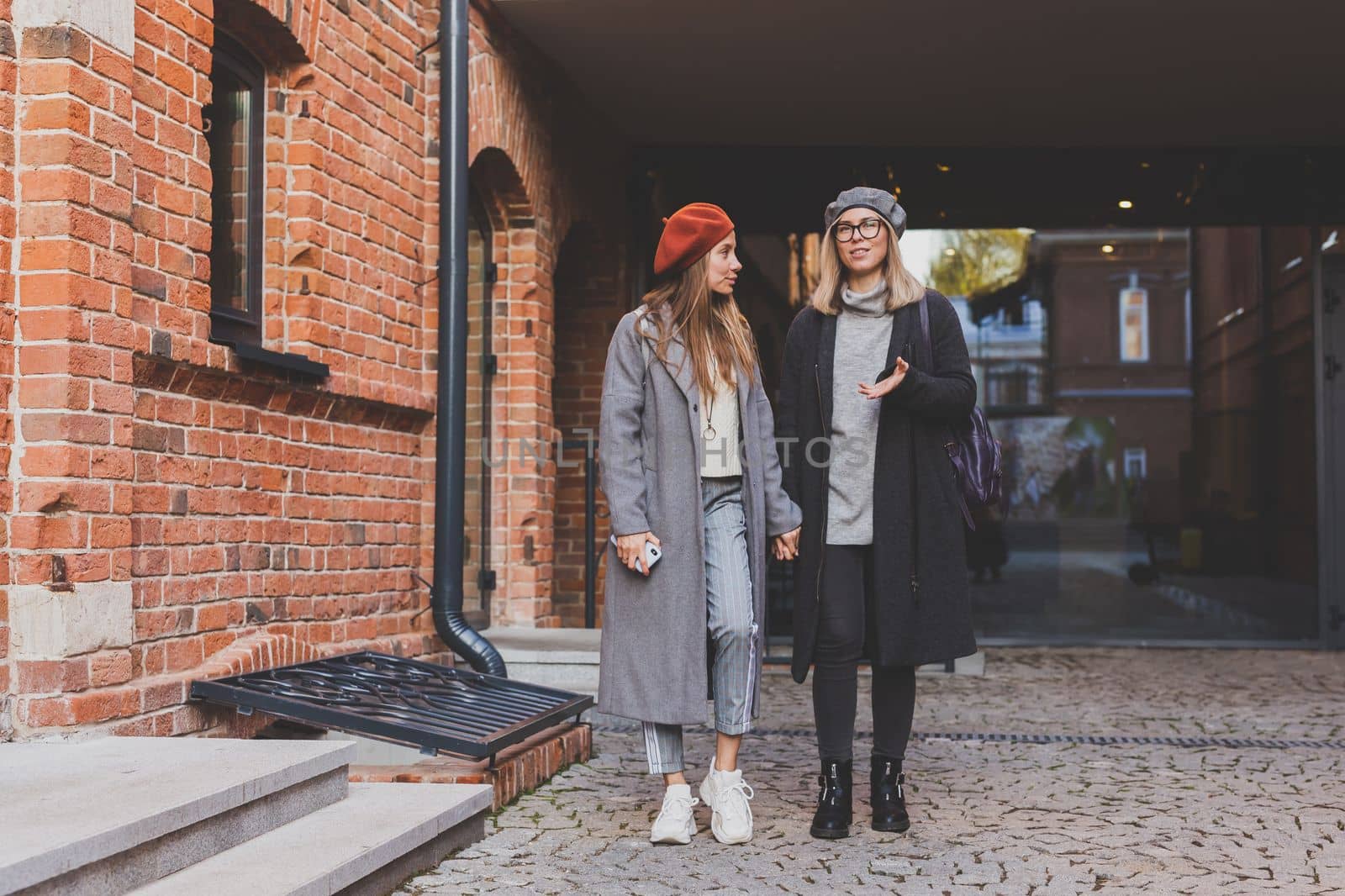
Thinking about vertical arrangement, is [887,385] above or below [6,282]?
below

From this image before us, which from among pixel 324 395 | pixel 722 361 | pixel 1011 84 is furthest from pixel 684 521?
pixel 1011 84

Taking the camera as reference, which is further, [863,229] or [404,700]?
[404,700]

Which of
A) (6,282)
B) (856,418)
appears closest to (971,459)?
(856,418)

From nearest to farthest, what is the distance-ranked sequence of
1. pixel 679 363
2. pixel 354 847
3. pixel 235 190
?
pixel 354 847 → pixel 679 363 → pixel 235 190

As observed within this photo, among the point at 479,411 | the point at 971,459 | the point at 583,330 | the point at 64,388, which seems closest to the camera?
the point at 64,388

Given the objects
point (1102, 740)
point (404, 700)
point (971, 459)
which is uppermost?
point (971, 459)

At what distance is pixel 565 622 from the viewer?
356 inches

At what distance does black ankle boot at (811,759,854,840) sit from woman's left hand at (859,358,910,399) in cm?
101

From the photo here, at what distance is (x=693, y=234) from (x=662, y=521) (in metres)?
0.78

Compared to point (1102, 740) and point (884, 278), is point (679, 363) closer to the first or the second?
point (884, 278)

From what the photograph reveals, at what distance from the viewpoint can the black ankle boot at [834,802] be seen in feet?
12.2

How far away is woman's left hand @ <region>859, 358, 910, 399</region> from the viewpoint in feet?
12.0

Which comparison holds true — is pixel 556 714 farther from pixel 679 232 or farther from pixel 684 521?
pixel 679 232

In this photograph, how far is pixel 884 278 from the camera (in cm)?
394
